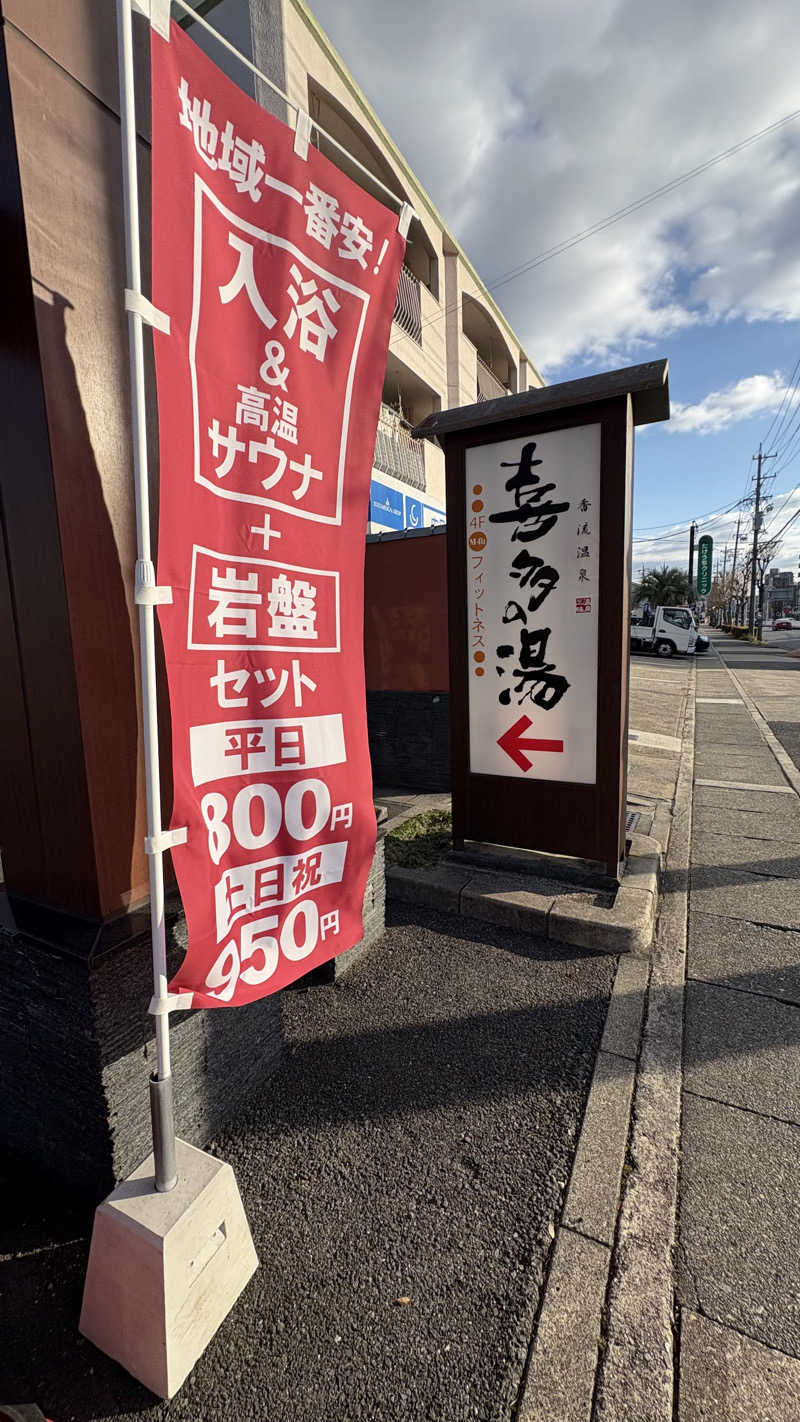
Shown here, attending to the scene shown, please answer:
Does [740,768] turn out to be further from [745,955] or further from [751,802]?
[745,955]

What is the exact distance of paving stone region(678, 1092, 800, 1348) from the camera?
6.16ft

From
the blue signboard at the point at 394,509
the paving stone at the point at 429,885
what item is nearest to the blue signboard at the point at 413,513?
the blue signboard at the point at 394,509

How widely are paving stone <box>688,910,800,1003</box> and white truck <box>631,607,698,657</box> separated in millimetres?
26693

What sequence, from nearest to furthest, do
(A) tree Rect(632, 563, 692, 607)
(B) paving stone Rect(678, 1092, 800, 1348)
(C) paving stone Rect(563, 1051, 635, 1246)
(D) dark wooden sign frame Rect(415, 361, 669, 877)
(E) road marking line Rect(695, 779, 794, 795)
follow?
(B) paving stone Rect(678, 1092, 800, 1348)
(C) paving stone Rect(563, 1051, 635, 1246)
(D) dark wooden sign frame Rect(415, 361, 669, 877)
(E) road marking line Rect(695, 779, 794, 795)
(A) tree Rect(632, 563, 692, 607)

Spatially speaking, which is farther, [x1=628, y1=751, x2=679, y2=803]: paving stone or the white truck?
the white truck

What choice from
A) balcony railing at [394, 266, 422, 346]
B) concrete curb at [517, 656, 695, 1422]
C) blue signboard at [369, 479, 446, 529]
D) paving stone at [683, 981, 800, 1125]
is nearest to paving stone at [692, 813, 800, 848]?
paving stone at [683, 981, 800, 1125]

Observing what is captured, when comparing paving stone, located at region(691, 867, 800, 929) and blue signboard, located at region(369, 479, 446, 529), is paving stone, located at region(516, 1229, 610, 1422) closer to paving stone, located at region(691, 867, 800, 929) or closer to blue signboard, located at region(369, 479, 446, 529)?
paving stone, located at region(691, 867, 800, 929)

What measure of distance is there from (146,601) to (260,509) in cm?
56

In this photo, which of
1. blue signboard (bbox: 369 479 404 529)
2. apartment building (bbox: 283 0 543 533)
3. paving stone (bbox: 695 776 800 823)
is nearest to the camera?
paving stone (bbox: 695 776 800 823)

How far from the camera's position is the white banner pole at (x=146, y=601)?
1558 millimetres

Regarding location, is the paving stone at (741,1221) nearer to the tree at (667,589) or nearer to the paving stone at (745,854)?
the paving stone at (745,854)

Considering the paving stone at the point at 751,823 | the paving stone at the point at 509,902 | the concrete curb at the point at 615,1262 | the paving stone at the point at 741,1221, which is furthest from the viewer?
the paving stone at the point at 751,823

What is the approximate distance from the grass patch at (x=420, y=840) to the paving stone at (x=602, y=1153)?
2203mm

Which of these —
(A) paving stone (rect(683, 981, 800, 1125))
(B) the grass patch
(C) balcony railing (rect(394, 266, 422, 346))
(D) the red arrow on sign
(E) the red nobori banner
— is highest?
(C) balcony railing (rect(394, 266, 422, 346))
